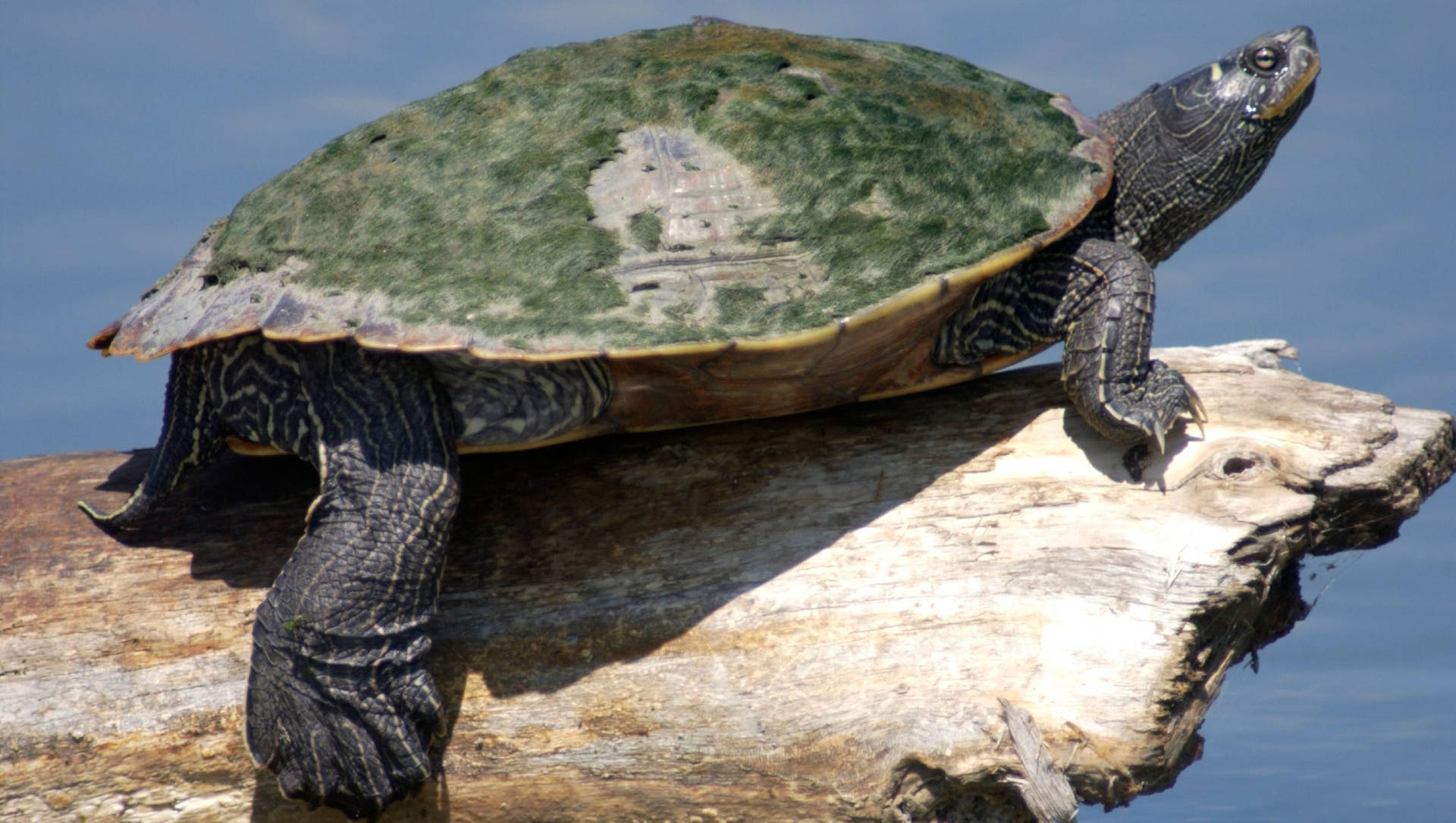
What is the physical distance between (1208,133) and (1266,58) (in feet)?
1.04

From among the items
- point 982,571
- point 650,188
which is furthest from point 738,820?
point 650,188

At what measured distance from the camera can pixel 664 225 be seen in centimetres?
342

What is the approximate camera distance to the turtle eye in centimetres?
403

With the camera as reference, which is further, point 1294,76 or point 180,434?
point 1294,76

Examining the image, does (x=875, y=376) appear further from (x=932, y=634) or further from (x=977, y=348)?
(x=932, y=634)

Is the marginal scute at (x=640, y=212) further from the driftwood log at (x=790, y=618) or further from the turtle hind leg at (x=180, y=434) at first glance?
the driftwood log at (x=790, y=618)

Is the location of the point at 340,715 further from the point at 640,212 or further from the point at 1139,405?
the point at 1139,405

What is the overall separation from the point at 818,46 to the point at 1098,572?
2137 millimetres

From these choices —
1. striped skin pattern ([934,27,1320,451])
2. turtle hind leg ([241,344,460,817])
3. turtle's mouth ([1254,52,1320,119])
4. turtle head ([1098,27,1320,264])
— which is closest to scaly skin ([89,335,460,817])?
turtle hind leg ([241,344,460,817])

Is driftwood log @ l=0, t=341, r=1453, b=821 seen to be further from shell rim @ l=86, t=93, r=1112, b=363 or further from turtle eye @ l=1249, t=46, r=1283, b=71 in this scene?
turtle eye @ l=1249, t=46, r=1283, b=71

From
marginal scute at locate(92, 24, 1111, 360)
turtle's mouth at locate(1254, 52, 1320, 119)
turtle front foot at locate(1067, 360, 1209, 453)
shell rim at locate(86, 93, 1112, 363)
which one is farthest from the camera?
turtle's mouth at locate(1254, 52, 1320, 119)

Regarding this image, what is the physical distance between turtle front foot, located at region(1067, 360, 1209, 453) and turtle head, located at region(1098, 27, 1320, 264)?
80cm

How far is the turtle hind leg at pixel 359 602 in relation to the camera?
10.3 ft

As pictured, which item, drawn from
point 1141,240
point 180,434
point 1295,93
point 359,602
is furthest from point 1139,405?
point 180,434
